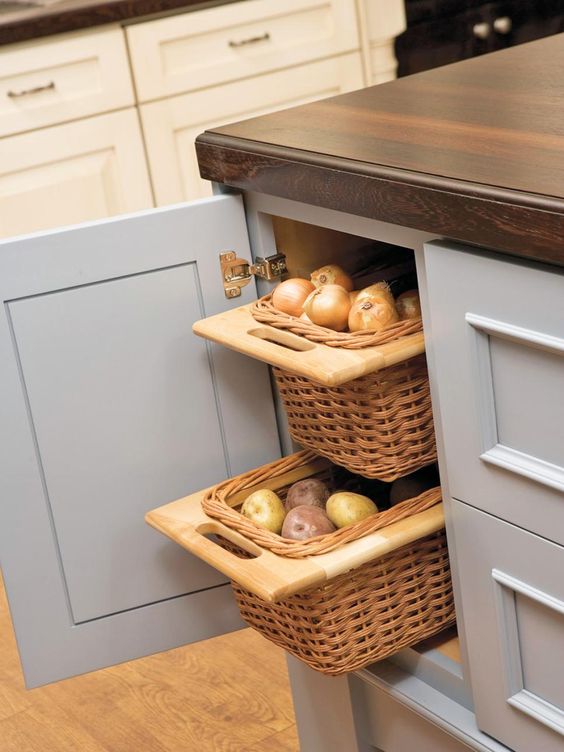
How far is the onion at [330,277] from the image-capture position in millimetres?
1156

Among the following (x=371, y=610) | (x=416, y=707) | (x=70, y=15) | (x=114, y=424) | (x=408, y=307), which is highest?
(x=70, y=15)

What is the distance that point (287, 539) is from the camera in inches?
40.8

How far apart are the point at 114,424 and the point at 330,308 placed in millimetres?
294

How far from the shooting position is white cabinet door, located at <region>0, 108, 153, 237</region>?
7.58ft

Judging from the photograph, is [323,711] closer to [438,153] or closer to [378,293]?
[378,293]

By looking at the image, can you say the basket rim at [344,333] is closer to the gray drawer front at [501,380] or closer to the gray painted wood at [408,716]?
the gray drawer front at [501,380]

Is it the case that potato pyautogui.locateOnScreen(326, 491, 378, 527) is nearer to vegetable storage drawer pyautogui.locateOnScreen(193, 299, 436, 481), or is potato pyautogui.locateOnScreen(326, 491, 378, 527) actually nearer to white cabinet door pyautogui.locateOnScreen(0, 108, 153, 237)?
vegetable storage drawer pyautogui.locateOnScreen(193, 299, 436, 481)

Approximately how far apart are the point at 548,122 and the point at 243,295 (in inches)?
15.4

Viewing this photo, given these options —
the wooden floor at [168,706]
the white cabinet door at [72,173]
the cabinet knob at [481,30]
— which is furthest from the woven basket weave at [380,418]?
the cabinet knob at [481,30]

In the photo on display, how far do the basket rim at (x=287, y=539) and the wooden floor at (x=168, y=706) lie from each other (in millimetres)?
666

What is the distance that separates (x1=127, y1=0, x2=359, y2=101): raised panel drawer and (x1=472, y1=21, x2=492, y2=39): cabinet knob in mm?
307

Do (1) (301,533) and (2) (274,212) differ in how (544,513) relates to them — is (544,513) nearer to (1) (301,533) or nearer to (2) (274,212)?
(1) (301,533)

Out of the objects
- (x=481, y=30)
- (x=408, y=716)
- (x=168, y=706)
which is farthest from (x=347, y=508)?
(x=481, y=30)

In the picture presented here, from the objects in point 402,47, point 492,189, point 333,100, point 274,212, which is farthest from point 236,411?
point 402,47
